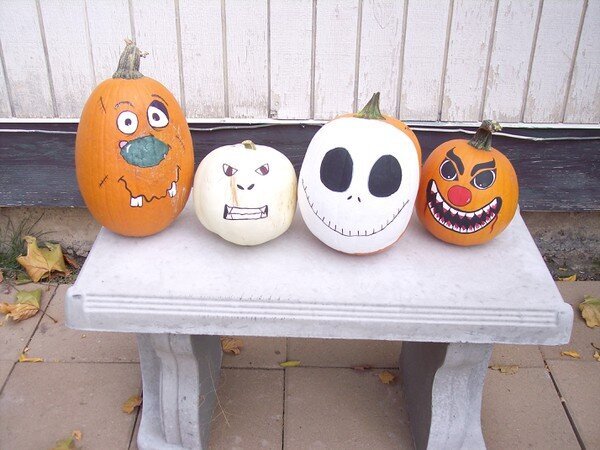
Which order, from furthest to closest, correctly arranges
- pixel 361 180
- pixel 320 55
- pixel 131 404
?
pixel 320 55, pixel 131 404, pixel 361 180

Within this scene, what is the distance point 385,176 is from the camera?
177cm

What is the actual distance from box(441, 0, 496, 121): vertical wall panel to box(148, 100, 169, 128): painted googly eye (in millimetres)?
1555

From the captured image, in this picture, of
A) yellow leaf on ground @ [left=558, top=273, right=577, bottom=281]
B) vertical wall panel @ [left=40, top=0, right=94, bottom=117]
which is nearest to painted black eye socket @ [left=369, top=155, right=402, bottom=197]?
vertical wall panel @ [left=40, top=0, right=94, bottom=117]

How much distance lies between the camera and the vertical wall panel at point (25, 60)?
2754 mm

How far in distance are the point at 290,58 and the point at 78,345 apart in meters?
1.69

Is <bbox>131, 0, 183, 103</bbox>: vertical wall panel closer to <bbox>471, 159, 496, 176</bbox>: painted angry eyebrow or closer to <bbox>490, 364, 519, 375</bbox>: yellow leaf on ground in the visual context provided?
<bbox>471, 159, 496, 176</bbox>: painted angry eyebrow

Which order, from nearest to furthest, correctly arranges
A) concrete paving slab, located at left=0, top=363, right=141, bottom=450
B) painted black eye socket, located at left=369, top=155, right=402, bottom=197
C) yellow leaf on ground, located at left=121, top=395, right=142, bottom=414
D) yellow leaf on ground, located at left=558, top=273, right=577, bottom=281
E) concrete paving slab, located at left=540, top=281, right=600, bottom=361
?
painted black eye socket, located at left=369, top=155, right=402, bottom=197 → concrete paving slab, located at left=0, top=363, right=141, bottom=450 → yellow leaf on ground, located at left=121, top=395, right=142, bottom=414 → concrete paving slab, located at left=540, top=281, right=600, bottom=361 → yellow leaf on ground, located at left=558, top=273, right=577, bottom=281

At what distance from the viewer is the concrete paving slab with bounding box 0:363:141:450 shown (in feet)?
7.72

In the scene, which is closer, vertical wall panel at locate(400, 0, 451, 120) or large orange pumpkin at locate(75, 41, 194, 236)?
large orange pumpkin at locate(75, 41, 194, 236)

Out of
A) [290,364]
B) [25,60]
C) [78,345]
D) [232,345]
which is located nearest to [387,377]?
[290,364]

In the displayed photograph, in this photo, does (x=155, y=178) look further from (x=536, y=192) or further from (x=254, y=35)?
(x=536, y=192)

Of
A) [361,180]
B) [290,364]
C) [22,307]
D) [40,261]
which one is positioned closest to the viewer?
[361,180]

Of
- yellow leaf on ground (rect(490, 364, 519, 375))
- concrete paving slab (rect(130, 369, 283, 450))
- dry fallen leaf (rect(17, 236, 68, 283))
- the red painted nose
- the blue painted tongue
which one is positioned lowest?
concrete paving slab (rect(130, 369, 283, 450))

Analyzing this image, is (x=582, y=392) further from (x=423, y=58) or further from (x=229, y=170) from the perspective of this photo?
(x=229, y=170)
